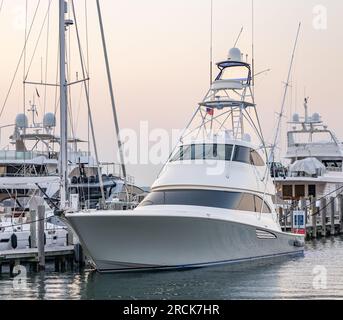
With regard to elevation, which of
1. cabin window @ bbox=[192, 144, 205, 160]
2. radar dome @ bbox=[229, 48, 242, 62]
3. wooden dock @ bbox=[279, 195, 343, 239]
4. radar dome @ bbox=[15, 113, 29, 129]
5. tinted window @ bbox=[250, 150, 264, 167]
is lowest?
wooden dock @ bbox=[279, 195, 343, 239]

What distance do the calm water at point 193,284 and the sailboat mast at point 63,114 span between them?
334cm

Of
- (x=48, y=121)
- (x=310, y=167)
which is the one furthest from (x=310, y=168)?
(x=48, y=121)

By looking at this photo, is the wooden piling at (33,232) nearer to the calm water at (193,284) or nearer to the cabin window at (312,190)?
the calm water at (193,284)

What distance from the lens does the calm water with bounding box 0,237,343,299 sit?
17969 millimetres

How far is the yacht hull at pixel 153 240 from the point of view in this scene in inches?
798

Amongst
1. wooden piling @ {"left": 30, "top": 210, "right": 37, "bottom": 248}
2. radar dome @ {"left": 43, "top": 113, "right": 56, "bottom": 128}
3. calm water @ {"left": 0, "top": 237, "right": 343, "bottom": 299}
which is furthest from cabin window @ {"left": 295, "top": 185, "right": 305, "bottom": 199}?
wooden piling @ {"left": 30, "top": 210, "right": 37, "bottom": 248}

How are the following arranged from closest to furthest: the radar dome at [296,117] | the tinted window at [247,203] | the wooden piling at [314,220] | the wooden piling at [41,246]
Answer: the wooden piling at [41,246]
the tinted window at [247,203]
the wooden piling at [314,220]
the radar dome at [296,117]

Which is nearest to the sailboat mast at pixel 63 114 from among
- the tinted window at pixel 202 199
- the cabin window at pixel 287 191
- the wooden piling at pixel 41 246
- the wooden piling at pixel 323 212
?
the wooden piling at pixel 41 246

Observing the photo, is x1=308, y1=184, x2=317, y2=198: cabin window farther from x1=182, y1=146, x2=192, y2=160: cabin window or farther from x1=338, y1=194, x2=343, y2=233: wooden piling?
x1=182, y1=146, x2=192, y2=160: cabin window

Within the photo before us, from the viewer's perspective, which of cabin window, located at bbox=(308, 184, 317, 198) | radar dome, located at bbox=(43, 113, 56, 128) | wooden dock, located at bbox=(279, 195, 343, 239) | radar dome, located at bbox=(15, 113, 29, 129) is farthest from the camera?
radar dome, located at bbox=(15, 113, 29, 129)

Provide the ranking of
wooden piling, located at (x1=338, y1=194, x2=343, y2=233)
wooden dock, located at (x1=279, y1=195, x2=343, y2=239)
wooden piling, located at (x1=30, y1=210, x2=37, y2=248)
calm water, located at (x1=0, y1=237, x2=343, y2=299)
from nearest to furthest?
calm water, located at (x1=0, y1=237, x2=343, y2=299)
wooden piling, located at (x1=30, y1=210, x2=37, y2=248)
wooden dock, located at (x1=279, y1=195, x2=343, y2=239)
wooden piling, located at (x1=338, y1=194, x2=343, y2=233)

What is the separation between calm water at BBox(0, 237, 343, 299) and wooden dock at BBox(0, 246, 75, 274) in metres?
0.60

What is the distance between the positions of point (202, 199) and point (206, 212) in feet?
2.62
